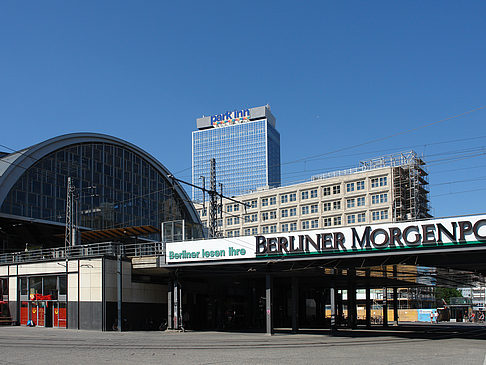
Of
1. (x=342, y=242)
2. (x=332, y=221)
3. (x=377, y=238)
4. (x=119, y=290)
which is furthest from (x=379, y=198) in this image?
(x=377, y=238)

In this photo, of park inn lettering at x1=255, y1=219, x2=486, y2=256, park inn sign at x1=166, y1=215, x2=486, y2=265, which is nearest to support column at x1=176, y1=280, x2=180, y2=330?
park inn sign at x1=166, y1=215, x2=486, y2=265

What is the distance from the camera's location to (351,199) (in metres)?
106

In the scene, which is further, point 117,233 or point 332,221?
point 332,221

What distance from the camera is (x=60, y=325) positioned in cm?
4228

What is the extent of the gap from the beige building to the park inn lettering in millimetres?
63328

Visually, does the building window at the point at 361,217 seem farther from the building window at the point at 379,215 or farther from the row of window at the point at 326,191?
the row of window at the point at 326,191

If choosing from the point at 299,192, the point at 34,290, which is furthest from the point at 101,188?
the point at 299,192

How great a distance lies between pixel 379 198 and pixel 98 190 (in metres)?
56.8

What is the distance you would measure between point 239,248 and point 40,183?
33.7 meters

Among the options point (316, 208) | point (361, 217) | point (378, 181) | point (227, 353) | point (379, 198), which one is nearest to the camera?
point (227, 353)

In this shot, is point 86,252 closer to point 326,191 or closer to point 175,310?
point 175,310

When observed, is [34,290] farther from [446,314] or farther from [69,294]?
[446,314]

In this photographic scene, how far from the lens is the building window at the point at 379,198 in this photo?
102m

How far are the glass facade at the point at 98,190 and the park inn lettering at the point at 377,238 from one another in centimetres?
2745
